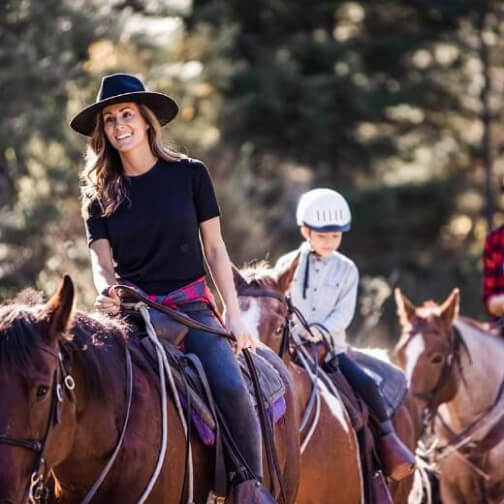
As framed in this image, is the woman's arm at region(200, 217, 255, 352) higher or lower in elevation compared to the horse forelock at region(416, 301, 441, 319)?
higher

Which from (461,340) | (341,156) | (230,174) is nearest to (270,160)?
(341,156)

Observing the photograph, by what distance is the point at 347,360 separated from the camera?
806 cm

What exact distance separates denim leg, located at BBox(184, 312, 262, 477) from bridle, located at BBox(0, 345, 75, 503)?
0.96 meters

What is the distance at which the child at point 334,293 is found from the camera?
786 centimetres

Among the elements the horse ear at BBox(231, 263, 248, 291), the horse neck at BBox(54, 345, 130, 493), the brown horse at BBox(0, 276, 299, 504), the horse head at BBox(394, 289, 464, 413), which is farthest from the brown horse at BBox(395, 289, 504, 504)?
the horse neck at BBox(54, 345, 130, 493)

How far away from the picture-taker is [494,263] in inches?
390

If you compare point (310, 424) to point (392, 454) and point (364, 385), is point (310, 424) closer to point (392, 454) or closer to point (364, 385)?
point (364, 385)

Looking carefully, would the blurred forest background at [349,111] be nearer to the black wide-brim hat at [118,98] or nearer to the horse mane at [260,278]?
the horse mane at [260,278]

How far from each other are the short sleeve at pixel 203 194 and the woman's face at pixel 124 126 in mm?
298

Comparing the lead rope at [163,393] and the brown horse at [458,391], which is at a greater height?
the lead rope at [163,393]

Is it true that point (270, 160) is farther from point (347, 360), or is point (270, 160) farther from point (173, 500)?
point (173, 500)

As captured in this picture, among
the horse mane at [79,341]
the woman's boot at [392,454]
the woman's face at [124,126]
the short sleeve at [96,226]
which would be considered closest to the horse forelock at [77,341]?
the horse mane at [79,341]

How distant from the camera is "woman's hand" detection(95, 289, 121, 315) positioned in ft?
17.1

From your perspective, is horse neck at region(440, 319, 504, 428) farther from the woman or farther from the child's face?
the woman
